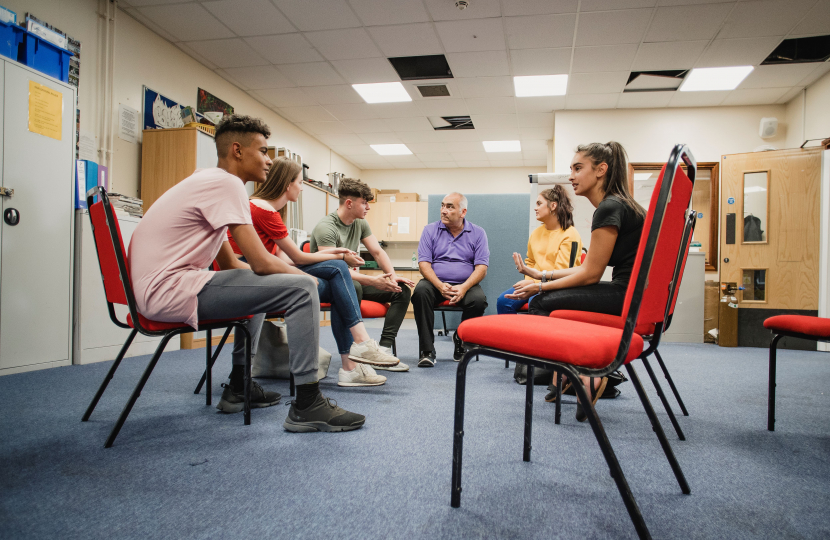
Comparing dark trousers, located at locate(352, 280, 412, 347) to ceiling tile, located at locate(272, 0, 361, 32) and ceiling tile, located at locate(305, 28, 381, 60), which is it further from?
ceiling tile, located at locate(305, 28, 381, 60)

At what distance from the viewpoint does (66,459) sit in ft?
4.19

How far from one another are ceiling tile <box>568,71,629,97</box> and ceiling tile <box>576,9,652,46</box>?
66 cm

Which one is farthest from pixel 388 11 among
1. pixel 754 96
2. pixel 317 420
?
pixel 754 96

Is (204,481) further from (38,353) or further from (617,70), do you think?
(617,70)

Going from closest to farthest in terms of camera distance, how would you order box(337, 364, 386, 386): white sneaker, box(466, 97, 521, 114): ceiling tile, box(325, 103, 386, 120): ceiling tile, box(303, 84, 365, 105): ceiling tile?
1. box(337, 364, 386, 386): white sneaker
2. box(303, 84, 365, 105): ceiling tile
3. box(466, 97, 521, 114): ceiling tile
4. box(325, 103, 386, 120): ceiling tile

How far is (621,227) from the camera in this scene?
1556mm

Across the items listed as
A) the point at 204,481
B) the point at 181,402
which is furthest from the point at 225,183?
the point at 181,402

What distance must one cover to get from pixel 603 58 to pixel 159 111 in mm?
4107

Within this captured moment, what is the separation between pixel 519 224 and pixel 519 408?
2.55 m

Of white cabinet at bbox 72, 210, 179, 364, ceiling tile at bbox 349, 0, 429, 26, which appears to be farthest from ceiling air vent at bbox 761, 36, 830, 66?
white cabinet at bbox 72, 210, 179, 364

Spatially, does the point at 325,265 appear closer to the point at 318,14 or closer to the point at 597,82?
Answer: the point at 318,14

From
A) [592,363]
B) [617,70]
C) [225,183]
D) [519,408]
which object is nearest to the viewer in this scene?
[592,363]

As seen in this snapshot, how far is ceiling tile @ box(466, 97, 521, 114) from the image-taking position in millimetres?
5425

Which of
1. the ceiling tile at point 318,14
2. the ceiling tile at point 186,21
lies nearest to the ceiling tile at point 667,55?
the ceiling tile at point 318,14
